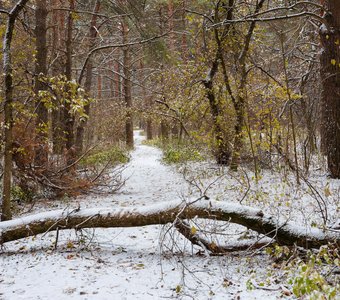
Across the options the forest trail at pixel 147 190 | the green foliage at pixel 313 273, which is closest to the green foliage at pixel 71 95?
the forest trail at pixel 147 190

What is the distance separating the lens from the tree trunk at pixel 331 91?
729 centimetres

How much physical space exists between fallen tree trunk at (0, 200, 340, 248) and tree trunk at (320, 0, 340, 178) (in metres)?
4.11

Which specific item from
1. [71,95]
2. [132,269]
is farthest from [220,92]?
[132,269]

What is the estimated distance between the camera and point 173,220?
4410 mm

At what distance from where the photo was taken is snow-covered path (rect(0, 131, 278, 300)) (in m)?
3.42

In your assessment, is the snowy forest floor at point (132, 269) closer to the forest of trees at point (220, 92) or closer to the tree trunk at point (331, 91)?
the forest of trees at point (220, 92)

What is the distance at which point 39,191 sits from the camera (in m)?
7.90

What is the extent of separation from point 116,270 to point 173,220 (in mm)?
963

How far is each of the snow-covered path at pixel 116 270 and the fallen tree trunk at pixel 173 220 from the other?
0.32m

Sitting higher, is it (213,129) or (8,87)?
(8,87)

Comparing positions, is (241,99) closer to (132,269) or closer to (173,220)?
(173,220)

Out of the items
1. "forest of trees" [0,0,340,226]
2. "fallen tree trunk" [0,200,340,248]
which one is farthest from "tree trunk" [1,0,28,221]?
"fallen tree trunk" [0,200,340,248]

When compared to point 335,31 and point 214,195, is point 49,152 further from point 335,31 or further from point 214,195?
point 335,31

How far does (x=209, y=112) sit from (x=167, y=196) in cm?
358
